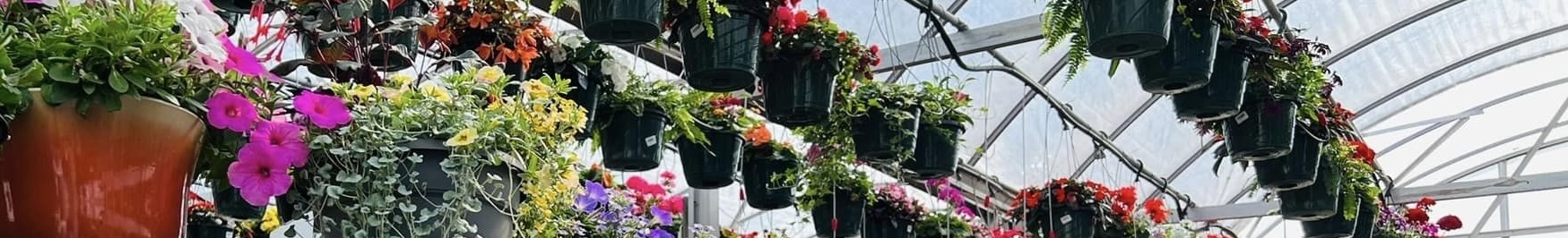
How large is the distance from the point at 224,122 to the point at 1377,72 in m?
9.59

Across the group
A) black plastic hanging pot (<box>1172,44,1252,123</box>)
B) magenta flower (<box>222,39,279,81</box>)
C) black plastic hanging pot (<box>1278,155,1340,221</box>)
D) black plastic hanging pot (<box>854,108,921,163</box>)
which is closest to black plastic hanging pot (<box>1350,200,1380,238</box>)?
black plastic hanging pot (<box>1278,155,1340,221</box>)

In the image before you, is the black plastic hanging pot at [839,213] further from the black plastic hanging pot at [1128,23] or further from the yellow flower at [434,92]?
the yellow flower at [434,92]

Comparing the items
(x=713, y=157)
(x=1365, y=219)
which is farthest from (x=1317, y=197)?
(x=713, y=157)

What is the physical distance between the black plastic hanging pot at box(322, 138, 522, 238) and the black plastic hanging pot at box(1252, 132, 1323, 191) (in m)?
3.93

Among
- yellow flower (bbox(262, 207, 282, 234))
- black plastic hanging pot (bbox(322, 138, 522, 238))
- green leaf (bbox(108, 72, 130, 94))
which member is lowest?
yellow flower (bbox(262, 207, 282, 234))

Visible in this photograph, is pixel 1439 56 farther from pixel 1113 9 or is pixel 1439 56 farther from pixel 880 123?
pixel 1113 9

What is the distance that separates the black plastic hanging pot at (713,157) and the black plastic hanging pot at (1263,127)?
1415 millimetres

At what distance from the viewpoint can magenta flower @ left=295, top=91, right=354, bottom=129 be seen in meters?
1.67

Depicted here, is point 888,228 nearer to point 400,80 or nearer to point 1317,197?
point 1317,197

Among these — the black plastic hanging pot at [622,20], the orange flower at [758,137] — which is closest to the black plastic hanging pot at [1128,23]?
the black plastic hanging pot at [622,20]

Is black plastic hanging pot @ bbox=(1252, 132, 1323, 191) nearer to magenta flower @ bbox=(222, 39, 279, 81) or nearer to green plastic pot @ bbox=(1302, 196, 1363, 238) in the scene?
green plastic pot @ bbox=(1302, 196, 1363, 238)

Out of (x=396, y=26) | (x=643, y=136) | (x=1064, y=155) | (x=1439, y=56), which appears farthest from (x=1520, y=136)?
(x=396, y=26)

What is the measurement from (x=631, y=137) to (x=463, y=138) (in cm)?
225

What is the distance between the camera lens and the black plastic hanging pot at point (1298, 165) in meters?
5.29
